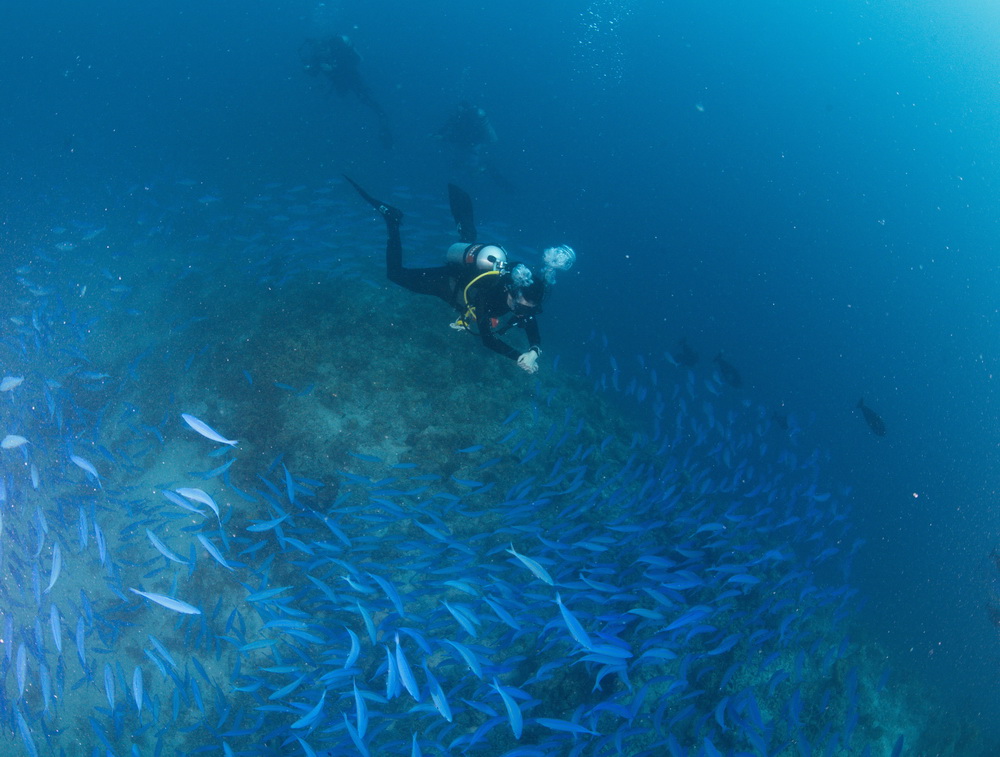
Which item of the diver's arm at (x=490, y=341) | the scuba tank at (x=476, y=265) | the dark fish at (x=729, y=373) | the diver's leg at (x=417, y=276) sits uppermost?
the scuba tank at (x=476, y=265)

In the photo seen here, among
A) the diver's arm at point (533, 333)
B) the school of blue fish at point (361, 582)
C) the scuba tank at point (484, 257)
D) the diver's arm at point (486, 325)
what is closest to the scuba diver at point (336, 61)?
the school of blue fish at point (361, 582)

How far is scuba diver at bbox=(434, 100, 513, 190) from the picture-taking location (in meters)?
17.0

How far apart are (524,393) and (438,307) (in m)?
2.76

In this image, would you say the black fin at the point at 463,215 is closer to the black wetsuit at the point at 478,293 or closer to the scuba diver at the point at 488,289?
the black wetsuit at the point at 478,293

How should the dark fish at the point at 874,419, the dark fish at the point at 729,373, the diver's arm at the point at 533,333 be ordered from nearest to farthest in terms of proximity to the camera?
the diver's arm at the point at 533,333
the dark fish at the point at 874,419
the dark fish at the point at 729,373

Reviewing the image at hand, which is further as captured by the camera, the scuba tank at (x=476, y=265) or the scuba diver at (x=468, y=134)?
the scuba diver at (x=468, y=134)

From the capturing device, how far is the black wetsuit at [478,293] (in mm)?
5824

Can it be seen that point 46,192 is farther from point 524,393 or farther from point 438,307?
point 524,393

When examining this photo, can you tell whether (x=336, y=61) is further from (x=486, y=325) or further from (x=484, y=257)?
(x=486, y=325)

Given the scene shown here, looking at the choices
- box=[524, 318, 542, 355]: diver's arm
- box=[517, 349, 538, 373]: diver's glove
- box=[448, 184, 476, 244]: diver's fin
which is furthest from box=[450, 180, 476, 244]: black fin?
box=[517, 349, 538, 373]: diver's glove

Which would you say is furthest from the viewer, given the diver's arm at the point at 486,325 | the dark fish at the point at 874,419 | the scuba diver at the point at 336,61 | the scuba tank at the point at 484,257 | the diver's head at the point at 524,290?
the scuba diver at the point at 336,61

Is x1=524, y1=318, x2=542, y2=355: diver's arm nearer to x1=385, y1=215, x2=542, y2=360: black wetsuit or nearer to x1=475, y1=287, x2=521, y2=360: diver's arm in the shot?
x1=385, y1=215, x2=542, y2=360: black wetsuit

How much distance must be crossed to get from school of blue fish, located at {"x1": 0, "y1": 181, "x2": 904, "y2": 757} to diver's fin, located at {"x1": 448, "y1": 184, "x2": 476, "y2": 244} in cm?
173

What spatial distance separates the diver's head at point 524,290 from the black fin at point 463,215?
339cm
